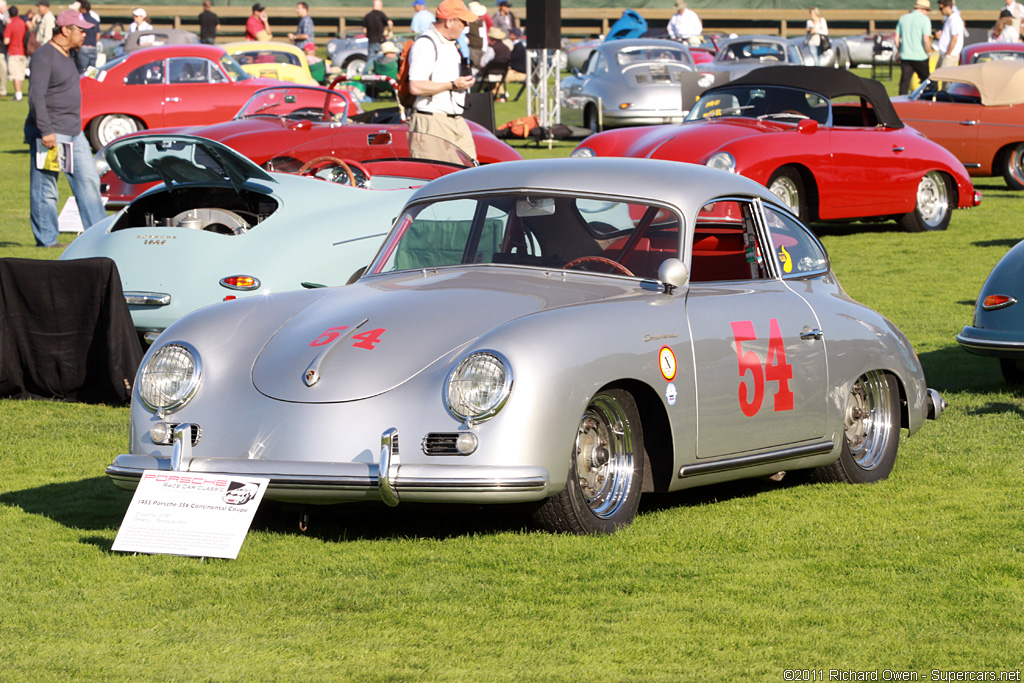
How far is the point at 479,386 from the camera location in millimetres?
5066

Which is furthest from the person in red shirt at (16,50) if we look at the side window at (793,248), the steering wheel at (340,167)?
the side window at (793,248)

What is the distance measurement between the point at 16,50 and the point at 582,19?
20.2 metres

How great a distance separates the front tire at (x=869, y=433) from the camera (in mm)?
6539

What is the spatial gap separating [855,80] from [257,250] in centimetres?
856

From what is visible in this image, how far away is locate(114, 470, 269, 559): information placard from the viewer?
5.00m

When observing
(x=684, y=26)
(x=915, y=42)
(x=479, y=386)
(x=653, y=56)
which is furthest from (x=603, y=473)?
(x=684, y=26)

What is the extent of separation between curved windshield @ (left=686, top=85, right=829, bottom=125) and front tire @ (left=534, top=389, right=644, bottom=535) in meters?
10.3

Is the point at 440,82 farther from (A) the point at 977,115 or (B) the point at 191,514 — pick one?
(A) the point at 977,115

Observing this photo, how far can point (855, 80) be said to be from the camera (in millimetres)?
15305

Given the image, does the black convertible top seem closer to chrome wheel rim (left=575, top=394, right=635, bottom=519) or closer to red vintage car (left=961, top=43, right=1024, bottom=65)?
red vintage car (left=961, top=43, right=1024, bottom=65)

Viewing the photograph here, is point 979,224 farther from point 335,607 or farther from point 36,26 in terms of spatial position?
point 36,26

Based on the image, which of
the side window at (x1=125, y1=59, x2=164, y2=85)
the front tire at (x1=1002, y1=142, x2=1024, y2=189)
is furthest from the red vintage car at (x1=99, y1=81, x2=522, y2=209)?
the front tire at (x1=1002, y1=142, x2=1024, y2=189)

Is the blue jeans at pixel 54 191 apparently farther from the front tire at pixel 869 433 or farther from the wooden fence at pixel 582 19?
the wooden fence at pixel 582 19

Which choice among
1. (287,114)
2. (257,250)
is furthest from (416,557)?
(287,114)
